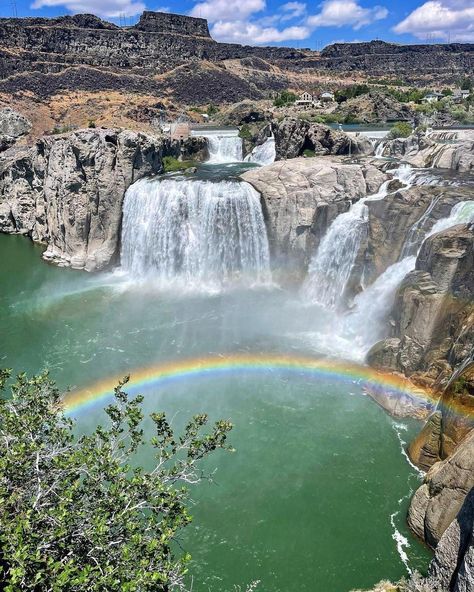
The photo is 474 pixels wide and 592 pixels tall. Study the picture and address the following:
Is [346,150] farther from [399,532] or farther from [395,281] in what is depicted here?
[399,532]

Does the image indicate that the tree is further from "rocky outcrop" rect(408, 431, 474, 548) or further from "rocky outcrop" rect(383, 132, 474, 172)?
"rocky outcrop" rect(383, 132, 474, 172)

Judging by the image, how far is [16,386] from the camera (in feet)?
30.2

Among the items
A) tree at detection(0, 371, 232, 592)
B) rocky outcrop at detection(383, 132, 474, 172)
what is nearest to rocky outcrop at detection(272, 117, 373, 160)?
→ rocky outcrop at detection(383, 132, 474, 172)

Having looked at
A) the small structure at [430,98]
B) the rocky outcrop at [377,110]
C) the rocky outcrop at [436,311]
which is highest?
the small structure at [430,98]

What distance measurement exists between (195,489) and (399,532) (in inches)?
225

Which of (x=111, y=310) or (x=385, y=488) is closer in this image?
(x=385, y=488)

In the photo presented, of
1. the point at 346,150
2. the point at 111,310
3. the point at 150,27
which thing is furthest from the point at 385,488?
the point at 150,27

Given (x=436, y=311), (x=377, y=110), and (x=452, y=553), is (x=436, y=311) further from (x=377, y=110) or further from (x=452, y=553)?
(x=377, y=110)

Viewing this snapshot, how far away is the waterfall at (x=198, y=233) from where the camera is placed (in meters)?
28.9

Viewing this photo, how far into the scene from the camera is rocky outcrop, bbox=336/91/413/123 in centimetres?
5997

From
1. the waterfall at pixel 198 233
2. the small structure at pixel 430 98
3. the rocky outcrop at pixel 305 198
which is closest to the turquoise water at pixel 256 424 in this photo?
the waterfall at pixel 198 233

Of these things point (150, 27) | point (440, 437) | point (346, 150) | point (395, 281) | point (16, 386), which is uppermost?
point (150, 27)

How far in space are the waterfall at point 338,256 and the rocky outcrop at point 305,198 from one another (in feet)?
2.24

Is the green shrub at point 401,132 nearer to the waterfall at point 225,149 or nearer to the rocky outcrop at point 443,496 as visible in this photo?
the waterfall at point 225,149
